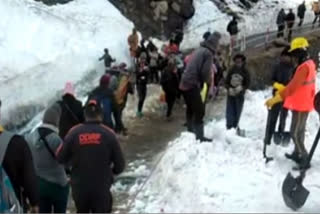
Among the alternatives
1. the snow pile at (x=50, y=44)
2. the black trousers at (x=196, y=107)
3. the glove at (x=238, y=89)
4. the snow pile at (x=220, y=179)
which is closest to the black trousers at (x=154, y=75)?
the snow pile at (x=50, y=44)

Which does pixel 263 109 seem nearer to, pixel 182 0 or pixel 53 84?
pixel 53 84

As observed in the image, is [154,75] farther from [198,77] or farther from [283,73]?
[198,77]

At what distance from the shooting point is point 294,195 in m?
8.44

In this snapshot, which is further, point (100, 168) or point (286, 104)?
point (286, 104)

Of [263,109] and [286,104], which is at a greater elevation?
[286,104]

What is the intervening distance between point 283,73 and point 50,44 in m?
13.9

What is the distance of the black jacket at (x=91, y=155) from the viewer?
7.00m

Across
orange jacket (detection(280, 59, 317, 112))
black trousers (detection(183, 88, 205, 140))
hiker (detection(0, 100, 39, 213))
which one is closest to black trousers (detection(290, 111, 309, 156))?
orange jacket (detection(280, 59, 317, 112))

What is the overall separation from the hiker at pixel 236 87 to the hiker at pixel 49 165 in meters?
5.69

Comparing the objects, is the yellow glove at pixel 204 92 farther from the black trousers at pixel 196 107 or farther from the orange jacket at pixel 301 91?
the orange jacket at pixel 301 91

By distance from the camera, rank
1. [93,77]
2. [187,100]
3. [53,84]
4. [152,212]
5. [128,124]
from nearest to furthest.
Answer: [152,212] < [187,100] < [128,124] < [53,84] < [93,77]

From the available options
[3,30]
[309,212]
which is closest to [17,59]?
[3,30]

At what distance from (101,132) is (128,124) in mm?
9671

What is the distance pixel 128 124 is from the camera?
16672mm
